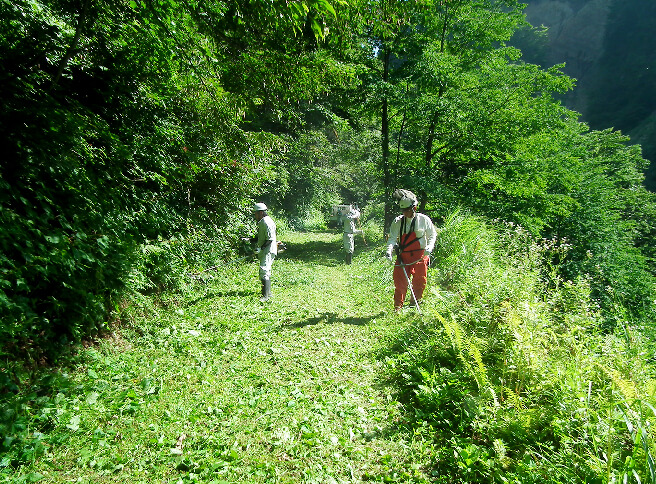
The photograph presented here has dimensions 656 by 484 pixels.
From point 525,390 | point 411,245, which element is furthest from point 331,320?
point 525,390

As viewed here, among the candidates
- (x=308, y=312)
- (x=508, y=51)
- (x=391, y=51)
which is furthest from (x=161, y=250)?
(x=508, y=51)

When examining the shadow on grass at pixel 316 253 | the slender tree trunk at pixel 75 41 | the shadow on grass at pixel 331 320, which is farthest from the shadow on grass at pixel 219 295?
the shadow on grass at pixel 316 253

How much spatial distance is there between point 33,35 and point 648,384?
7.27m

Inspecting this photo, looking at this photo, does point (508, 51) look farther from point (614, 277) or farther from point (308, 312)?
point (308, 312)

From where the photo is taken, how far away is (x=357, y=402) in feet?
13.5

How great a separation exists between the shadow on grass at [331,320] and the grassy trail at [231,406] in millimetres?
39

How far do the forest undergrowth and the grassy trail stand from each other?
18mm

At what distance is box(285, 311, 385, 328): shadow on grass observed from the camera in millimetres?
6660

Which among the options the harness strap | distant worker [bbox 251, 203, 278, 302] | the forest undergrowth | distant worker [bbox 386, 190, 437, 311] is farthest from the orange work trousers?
distant worker [bbox 251, 203, 278, 302]

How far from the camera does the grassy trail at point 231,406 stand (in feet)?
9.81

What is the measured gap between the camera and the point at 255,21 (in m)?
4.81

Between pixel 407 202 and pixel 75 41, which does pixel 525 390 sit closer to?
pixel 407 202

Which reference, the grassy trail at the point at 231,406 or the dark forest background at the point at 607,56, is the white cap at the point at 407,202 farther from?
the dark forest background at the point at 607,56

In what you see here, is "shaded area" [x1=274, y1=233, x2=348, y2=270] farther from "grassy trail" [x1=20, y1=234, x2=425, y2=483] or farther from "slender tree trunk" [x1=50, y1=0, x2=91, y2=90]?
"slender tree trunk" [x1=50, y1=0, x2=91, y2=90]
